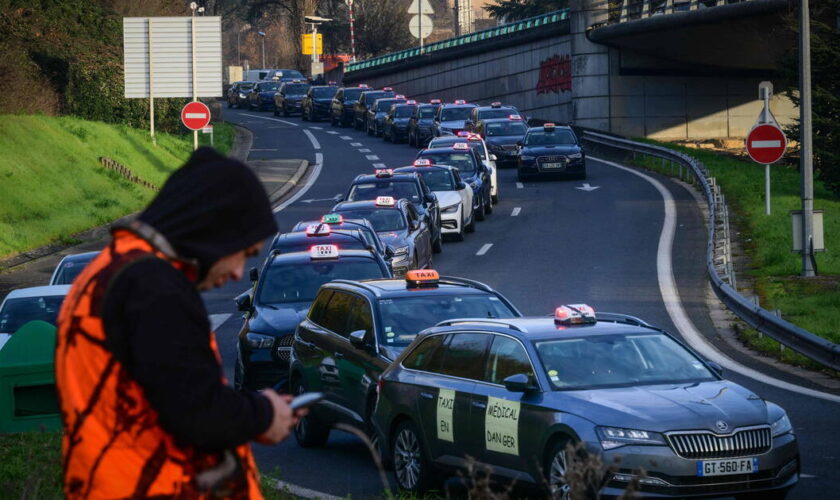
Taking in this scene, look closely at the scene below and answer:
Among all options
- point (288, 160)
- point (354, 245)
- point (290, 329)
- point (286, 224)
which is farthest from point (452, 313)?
point (288, 160)

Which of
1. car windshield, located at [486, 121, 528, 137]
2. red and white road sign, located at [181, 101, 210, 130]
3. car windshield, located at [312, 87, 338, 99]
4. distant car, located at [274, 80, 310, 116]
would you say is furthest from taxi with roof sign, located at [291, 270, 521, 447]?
distant car, located at [274, 80, 310, 116]

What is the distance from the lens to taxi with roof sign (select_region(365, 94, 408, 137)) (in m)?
60.3

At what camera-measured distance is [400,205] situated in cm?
2455

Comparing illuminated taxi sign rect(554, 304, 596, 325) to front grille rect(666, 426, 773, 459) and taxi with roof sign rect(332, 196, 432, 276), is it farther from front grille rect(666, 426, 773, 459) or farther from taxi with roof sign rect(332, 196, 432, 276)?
taxi with roof sign rect(332, 196, 432, 276)

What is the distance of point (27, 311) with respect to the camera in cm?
1634

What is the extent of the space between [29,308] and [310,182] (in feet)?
90.2

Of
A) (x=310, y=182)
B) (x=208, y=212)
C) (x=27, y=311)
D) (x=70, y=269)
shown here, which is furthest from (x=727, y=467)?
(x=310, y=182)

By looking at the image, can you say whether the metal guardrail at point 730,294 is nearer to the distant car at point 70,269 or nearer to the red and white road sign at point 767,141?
the red and white road sign at point 767,141

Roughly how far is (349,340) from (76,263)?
8202 mm

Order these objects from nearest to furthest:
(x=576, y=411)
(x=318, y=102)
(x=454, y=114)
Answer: (x=576, y=411) < (x=454, y=114) < (x=318, y=102)

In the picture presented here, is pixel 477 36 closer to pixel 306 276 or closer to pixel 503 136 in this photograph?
pixel 503 136

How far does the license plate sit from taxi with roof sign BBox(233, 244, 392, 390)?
686 cm

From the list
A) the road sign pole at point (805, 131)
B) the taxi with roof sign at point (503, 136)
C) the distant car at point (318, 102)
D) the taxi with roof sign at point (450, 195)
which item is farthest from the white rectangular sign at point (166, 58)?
the distant car at point (318, 102)

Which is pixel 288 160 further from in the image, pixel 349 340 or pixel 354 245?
pixel 349 340
